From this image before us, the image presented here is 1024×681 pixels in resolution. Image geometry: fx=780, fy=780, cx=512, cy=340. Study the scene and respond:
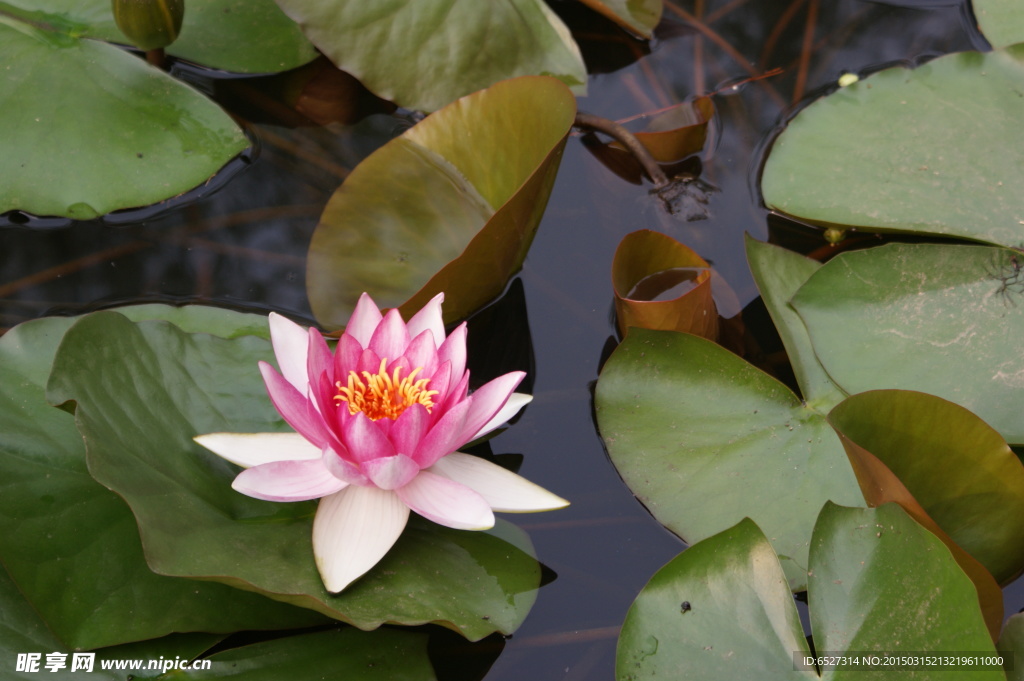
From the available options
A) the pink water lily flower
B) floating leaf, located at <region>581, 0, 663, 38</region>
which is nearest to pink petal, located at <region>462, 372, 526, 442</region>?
the pink water lily flower

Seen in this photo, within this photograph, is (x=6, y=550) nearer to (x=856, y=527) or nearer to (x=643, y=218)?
(x=856, y=527)

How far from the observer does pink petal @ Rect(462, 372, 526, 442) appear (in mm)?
1427

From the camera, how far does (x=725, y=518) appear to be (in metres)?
1.51

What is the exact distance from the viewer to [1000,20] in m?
2.24

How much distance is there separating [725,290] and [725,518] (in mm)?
658

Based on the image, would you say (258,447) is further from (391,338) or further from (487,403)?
(487,403)

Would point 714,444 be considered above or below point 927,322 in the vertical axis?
→ below

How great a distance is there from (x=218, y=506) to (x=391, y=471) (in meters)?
0.32

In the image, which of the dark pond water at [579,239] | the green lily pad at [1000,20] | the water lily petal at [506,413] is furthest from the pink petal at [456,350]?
the green lily pad at [1000,20]

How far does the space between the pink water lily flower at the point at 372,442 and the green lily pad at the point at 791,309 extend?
0.63 meters

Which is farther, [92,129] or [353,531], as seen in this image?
[92,129]

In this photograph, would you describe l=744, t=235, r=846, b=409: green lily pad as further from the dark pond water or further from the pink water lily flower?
the pink water lily flower

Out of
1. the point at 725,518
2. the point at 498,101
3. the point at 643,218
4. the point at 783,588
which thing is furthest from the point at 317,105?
the point at 783,588

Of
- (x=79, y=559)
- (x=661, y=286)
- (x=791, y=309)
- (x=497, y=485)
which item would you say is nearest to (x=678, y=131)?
(x=661, y=286)
